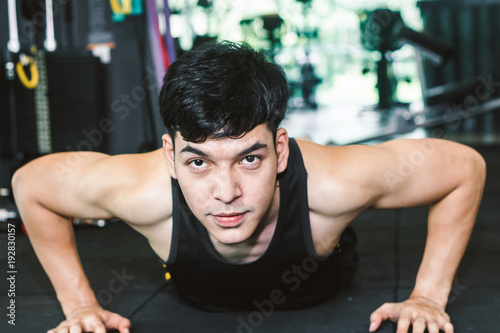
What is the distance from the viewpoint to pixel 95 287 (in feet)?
5.82

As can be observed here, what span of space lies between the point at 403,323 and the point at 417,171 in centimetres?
35

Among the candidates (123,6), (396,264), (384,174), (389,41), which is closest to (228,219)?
(384,174)

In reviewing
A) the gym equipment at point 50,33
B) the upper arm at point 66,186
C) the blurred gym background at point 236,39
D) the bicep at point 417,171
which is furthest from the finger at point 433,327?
the gym equipment at point 50,33

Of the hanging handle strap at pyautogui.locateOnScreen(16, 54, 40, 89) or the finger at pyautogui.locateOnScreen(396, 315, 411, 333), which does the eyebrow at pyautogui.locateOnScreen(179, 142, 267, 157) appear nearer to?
the finger at pyautogui.locateOnScreen(396, 315, 411, 333)

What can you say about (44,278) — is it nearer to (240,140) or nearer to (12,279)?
(12,279)

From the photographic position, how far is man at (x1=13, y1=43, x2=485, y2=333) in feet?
3.72

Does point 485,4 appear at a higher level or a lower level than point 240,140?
higher

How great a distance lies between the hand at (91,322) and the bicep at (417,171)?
26.6 inches

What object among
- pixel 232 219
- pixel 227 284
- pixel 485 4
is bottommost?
pixel 227 284

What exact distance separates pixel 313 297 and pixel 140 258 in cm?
85

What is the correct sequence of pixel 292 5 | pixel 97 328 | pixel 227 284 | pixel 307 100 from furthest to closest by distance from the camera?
1. pixel 307 100
2. pixel 292 5
3. pixel 227 284
4. pixel 97 328

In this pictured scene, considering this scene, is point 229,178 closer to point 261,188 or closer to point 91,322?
point 261,188

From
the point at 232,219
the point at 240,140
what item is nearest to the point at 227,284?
the point at 232,219

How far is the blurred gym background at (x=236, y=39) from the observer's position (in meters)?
3.08
